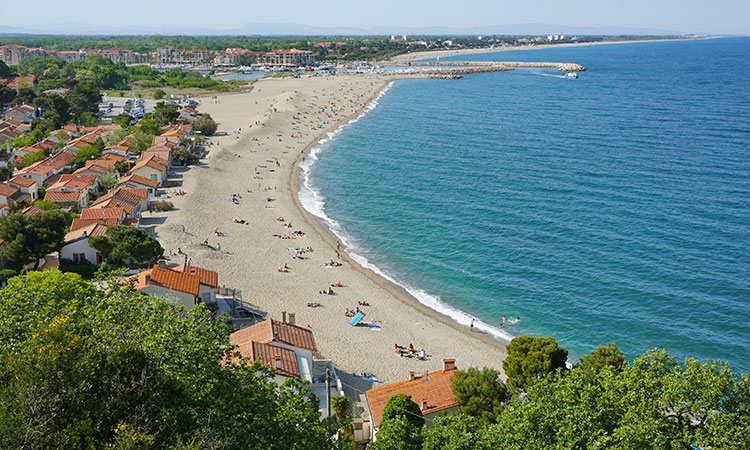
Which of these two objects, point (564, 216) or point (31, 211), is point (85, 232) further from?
point (564, 216)

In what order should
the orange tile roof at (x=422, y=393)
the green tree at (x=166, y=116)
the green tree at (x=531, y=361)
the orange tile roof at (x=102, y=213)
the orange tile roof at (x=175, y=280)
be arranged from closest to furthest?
1. the orange tile roof at (x=422, y=393)
2. the green tree at (x=531, y=361)
3. the orange tile roof at (x=175, y=280)
4. the orange tile roof at (x=102, y=213)
5. the green tree at (x=166, y=116)

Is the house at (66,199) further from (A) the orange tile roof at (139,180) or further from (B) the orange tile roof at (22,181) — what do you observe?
(A) the orange tile roof at (139,180)

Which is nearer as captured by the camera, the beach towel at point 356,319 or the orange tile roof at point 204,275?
the orange tile roof at point 204,275

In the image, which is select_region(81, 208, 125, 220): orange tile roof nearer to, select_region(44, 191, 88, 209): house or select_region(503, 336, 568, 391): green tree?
select_region(44, 191, 88, 209): house

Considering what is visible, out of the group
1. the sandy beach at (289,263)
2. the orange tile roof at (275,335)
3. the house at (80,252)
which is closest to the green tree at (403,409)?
the orange tile roof at (275,335)

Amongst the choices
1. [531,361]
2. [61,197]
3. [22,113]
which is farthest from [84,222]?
[22,113]

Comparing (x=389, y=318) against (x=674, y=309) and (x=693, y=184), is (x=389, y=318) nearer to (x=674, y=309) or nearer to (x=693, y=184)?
(x=674, y=309)

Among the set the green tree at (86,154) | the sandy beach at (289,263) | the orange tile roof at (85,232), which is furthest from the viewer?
the green tree at (86,154)
